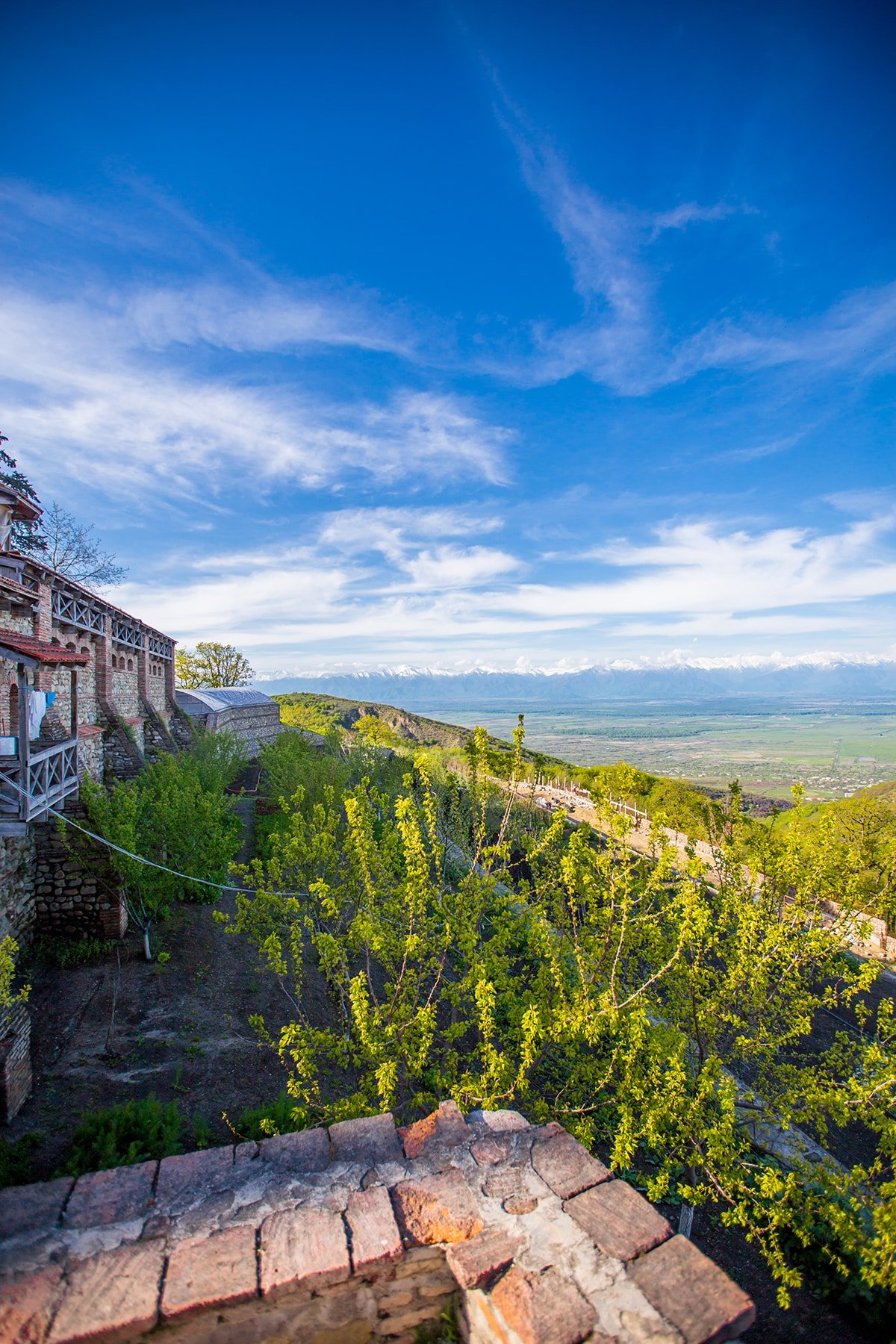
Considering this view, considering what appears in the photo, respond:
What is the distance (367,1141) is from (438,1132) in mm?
560

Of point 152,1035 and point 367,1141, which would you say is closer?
point 367,1141

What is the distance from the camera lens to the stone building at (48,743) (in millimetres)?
9312

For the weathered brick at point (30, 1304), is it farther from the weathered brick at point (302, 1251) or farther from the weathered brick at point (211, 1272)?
the weathered brick at point (302, 1251)

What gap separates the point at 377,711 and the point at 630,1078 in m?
73.9

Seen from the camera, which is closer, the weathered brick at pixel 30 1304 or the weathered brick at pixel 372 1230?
the weathered brick at pixel 30 1304

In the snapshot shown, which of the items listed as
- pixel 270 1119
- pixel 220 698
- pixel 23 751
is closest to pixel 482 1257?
pixel 270 1119

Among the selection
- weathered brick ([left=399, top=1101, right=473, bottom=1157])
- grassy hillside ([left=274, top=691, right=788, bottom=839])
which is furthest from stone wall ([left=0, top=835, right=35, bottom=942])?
weathered brick ([left=399, top=1101, right=473, bottom=1157])

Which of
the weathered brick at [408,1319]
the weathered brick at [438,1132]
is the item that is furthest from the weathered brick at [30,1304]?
the weathered brick at [438,1132]

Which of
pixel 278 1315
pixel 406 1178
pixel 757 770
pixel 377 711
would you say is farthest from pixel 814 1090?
pixel 757 770

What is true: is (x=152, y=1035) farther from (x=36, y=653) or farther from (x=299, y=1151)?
(x=299, y=1151)

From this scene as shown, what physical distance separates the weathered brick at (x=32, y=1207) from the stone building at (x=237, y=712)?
29.3 m

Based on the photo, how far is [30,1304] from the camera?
3.17 metres

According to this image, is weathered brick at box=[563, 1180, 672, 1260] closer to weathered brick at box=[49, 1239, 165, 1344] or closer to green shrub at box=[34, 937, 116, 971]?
weathered brick at box=[49, 1239, 165, 1344]

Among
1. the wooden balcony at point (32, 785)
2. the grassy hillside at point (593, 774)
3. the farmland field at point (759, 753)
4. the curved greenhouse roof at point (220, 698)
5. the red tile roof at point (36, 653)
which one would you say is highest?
the red tile roof at point (36, 653)
